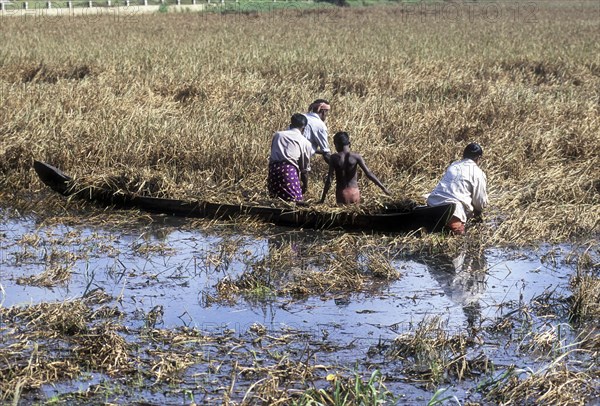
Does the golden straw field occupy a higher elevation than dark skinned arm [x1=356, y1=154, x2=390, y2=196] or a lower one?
lower

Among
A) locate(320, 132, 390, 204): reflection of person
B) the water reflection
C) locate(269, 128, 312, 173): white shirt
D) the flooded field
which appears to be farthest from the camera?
locate(269, 128, 312, 173): white shirt

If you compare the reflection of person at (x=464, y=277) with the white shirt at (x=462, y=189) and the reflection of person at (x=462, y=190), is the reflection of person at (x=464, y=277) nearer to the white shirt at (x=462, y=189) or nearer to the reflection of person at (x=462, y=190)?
the reflection of person at (x=462, y=190)

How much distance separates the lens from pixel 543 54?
2116cm

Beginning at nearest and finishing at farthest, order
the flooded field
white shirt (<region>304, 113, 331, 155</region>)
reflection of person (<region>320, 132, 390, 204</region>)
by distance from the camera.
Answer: the flooded field → reflection of person (<region>320, 132, 390, 204</region>) → white shirt (<region>304, 113, 331, 155</region>)

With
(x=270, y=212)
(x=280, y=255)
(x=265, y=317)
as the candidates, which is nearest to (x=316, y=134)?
(x=270, y=212)

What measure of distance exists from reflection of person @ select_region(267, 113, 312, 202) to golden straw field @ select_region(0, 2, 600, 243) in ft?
1.62

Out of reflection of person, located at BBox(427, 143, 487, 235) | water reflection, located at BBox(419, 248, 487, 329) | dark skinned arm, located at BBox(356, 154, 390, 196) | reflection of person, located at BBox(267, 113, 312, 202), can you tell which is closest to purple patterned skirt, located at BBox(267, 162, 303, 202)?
reflection of person, located at BBox(267, 113, 312, 202)

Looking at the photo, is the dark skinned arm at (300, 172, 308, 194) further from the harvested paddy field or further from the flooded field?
the flooded field

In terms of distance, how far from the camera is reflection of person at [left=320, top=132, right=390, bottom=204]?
8922 millimetres

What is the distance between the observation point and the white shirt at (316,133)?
9.65m

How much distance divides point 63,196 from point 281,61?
29.9 ft

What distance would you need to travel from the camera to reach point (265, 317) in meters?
6.46

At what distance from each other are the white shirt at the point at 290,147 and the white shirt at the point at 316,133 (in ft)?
1.29

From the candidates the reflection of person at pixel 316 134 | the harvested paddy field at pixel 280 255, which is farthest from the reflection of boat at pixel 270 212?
the reflection of person at pixel 316 134
